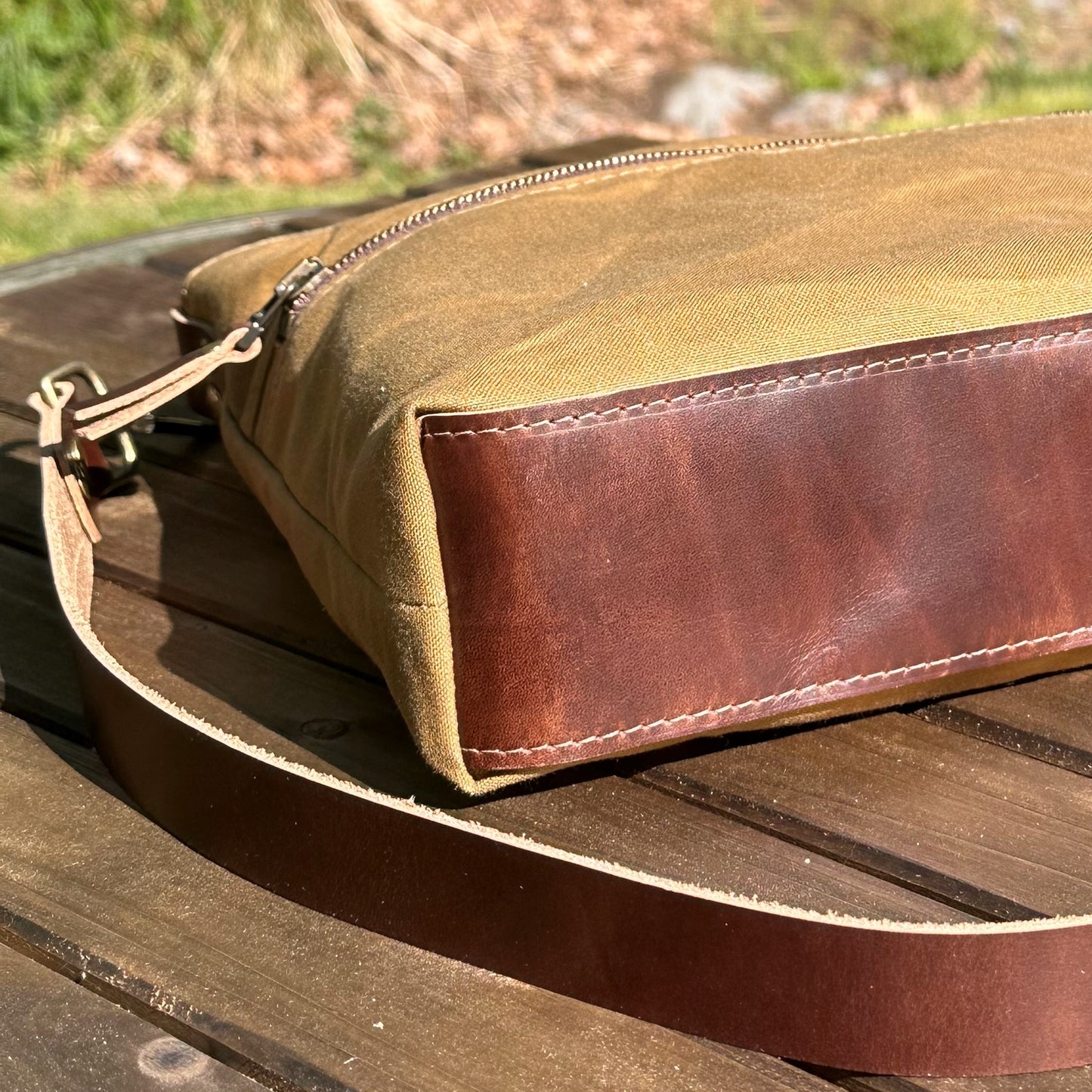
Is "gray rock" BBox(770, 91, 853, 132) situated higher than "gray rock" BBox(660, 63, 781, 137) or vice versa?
"gray rock" BBox(660, 63, 781, 137)

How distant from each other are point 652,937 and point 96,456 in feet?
2.92

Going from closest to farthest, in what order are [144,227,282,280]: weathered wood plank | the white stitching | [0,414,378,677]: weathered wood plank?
the white stitching, [0,414,378,677]: weathered wood plank, [144,227,282,280]: weathered wood plank

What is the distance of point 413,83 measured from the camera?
5.68 meters

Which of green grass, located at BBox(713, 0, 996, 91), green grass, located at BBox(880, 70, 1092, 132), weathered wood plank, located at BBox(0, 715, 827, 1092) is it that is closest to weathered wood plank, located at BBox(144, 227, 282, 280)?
weathered wood plank, located at BBox(0, 715, 827, 1092)

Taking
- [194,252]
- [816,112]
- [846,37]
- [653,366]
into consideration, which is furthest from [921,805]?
[846,37]

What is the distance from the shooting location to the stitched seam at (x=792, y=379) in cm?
92

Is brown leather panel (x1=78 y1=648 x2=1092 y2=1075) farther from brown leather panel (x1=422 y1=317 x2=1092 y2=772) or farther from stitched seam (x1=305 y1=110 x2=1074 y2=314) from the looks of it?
stitched seam (x1=305 y1=110 x2=1074 y2=314)

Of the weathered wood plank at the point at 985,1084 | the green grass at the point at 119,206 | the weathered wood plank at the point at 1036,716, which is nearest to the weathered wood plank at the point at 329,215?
the weathered wood plank at the point at 1036,716

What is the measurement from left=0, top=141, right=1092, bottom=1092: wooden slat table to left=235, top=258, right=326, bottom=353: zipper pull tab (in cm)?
24

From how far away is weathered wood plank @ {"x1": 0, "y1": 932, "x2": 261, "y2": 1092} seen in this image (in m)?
0.82

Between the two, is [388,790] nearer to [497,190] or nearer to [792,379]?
[792,379]

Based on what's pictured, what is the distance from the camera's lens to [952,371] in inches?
38.7

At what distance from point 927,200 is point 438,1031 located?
A: 0.81 meters

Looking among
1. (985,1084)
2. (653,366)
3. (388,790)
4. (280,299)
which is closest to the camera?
(985,1084)
